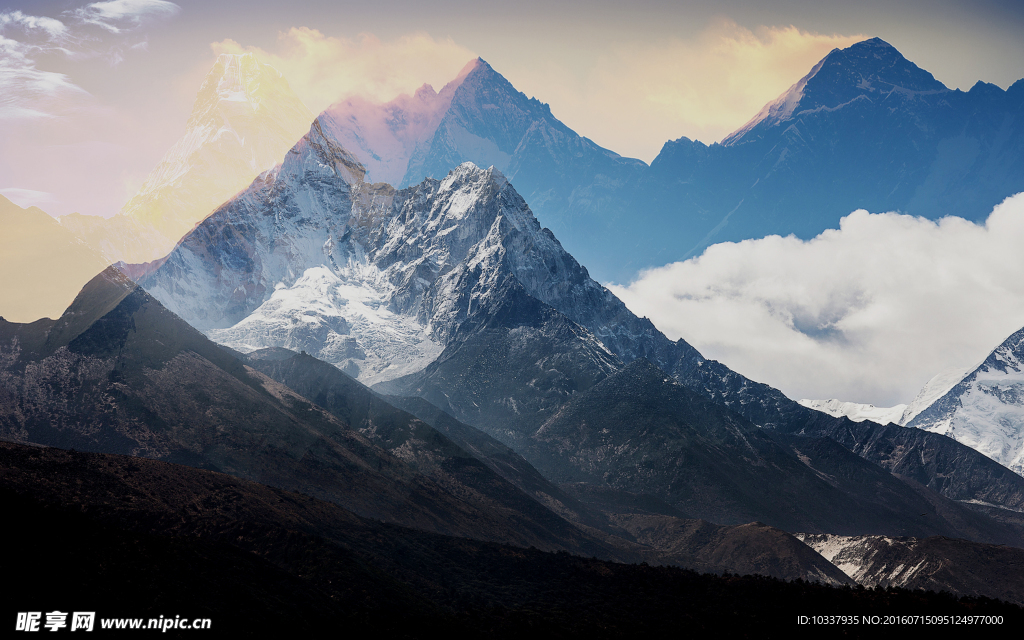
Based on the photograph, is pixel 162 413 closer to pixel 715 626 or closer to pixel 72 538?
pixel 72 538

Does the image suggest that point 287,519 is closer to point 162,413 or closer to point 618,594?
point 618,594

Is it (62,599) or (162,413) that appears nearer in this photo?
(62,599)

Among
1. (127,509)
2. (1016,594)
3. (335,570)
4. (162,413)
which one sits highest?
(162,413)

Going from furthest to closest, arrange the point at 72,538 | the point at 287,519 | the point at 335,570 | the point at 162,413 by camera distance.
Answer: the point at 162,413
the point at 287,519
the point at 335,570
the point at 72,538

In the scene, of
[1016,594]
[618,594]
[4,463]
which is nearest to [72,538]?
[4,463]

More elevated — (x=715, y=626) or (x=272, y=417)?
(x=272, y=417)

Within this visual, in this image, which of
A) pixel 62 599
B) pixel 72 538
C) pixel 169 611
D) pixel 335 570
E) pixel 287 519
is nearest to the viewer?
pixel 62 599

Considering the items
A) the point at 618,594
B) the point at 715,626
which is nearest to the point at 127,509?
the point at 618,594

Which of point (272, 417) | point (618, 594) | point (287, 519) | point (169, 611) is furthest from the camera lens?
point (272, 417)

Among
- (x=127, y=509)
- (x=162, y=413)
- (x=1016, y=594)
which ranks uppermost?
(x=162, y=413)
